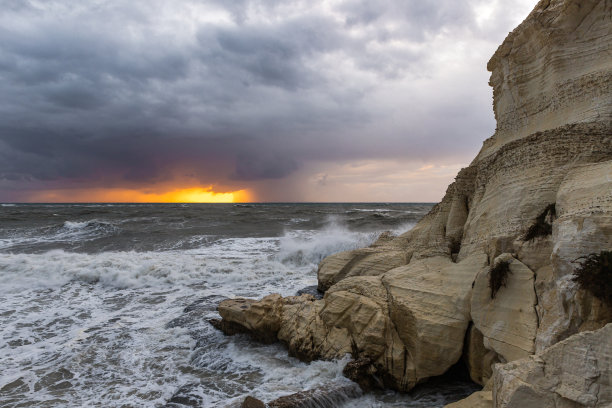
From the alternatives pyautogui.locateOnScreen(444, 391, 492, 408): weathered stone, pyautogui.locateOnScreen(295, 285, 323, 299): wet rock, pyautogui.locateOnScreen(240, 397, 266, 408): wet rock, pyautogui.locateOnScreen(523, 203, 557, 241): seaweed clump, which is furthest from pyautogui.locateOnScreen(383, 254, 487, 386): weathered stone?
pyautogui.locateOnScreen(295, 285, 323, 299): wet rock

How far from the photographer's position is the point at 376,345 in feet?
23.0

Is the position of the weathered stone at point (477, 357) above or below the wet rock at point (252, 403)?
above

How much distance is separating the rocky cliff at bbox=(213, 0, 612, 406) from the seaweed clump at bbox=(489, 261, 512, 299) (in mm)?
17

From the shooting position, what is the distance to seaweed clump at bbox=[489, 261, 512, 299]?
609 centimetres

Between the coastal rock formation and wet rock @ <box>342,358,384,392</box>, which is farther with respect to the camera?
wet rock @ <box>342,358,384,392</box>

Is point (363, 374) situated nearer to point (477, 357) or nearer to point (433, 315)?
point (433, 315)

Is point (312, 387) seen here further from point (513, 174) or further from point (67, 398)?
point (513, 174)

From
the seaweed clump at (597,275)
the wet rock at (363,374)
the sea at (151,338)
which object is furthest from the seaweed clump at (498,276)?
the wet rock at (363,374)

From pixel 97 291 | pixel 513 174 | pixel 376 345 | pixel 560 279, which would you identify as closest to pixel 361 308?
pixel 376 345

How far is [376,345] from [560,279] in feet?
11.1

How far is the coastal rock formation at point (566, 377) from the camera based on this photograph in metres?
3.60

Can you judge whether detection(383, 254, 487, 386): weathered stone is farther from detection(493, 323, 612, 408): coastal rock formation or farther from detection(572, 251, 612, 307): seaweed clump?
detection(493, 323, 612, 408): coastal rock formation

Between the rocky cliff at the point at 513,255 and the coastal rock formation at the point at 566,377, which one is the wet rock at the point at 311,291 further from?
the coastal rock formation at the point at 566,377

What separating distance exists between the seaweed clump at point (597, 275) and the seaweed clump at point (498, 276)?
1451 millimetres
